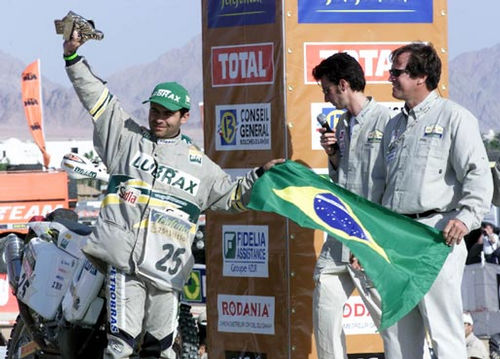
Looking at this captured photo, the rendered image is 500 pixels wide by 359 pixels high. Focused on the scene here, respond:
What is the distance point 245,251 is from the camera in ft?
30.4

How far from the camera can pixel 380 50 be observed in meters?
8.95

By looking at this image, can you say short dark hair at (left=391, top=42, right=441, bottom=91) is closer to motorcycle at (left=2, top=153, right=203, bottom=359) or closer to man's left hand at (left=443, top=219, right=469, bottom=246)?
man's left hand at (left=443, top=219, right=469, bottom=246)

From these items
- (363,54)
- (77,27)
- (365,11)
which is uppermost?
(365,11)

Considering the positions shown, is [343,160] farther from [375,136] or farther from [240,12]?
[240,12]

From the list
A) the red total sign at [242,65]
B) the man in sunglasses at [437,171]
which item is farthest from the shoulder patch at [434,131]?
the red total sign at [242,65]

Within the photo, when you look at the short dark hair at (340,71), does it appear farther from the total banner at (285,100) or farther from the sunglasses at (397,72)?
the total banner at (285,100)

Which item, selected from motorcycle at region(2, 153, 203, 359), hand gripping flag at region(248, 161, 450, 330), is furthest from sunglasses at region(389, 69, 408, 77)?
motorcycle at region(2, 153, 203, 359)

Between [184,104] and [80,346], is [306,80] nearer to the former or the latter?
[184,104]

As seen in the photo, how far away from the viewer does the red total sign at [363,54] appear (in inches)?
349

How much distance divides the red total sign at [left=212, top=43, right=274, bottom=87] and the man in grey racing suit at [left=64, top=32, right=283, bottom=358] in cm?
124

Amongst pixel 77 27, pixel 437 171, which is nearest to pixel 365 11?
pixel 437 171

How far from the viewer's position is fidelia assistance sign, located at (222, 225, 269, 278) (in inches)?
359

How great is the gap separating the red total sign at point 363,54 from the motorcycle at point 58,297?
6.31ft

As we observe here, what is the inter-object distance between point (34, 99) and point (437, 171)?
37011 millimetres
